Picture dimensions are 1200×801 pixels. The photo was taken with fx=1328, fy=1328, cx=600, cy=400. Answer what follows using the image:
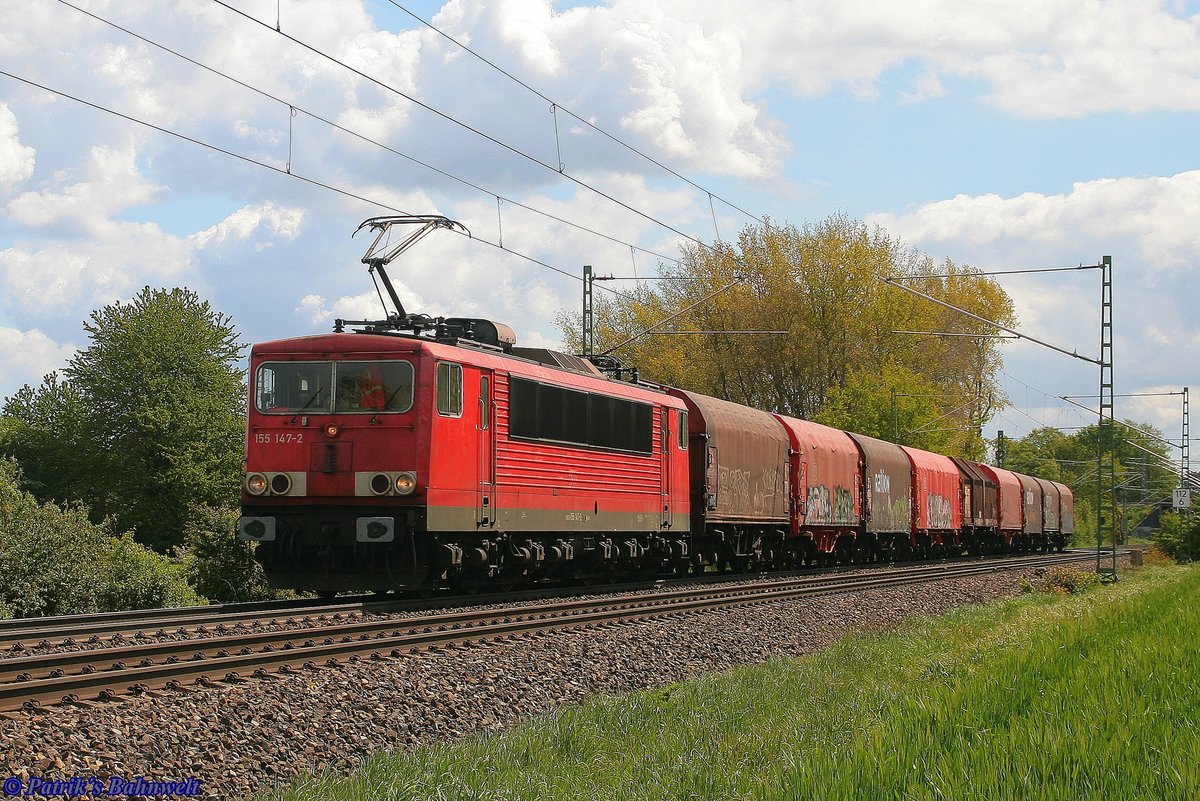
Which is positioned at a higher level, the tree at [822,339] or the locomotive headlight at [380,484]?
the tree at [822,339]

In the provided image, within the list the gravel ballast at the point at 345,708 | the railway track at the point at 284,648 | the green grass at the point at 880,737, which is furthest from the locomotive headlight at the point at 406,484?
the green grass at the point at 880,737

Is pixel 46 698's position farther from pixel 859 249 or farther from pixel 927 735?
pixel 859 249

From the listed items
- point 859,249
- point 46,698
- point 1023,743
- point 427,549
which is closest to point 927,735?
point 1023,743

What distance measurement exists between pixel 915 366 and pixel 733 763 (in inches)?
2019

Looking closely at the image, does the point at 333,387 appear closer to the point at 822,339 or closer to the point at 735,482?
the point at 735,482

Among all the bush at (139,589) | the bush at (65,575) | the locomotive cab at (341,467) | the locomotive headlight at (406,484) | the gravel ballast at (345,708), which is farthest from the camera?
the bush at (139,589)

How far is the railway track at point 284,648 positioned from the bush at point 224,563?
785 centimetres

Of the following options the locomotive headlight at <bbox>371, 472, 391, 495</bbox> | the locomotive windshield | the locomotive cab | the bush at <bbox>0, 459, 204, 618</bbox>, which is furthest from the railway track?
the bush at <bbox>0, 459, 204, 618</bbox>

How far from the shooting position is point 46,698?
9055mm

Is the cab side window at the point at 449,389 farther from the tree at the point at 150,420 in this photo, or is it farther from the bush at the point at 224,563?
the tree at the point at 150,420

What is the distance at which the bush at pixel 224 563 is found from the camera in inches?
958

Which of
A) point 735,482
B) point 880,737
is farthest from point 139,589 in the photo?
point 880,737

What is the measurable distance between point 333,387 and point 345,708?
28.1 ft

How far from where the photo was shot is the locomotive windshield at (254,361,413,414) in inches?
687
